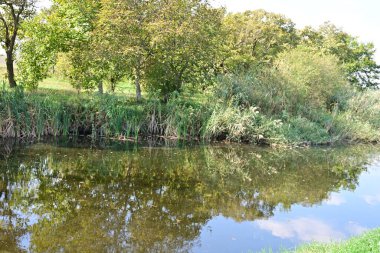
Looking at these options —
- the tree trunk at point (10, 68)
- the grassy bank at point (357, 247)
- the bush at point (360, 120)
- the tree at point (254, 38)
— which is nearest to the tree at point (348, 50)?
the tree at point (254, 38)

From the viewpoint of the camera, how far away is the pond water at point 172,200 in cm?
775

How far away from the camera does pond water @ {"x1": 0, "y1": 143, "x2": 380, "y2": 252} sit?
25.4 feet

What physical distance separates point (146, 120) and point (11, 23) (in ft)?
36.3

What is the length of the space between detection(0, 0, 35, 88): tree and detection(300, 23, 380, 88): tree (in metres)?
26.0

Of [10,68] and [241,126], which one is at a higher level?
[10,68]

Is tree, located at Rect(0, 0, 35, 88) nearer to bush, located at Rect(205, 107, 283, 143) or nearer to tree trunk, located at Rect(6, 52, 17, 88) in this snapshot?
tree trunk, located at Rect(6, 52, 17, 88)

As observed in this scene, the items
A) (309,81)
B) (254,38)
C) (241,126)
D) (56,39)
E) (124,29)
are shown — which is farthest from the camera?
(254,38)

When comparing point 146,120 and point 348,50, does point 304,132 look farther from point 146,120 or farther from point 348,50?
point 348,50

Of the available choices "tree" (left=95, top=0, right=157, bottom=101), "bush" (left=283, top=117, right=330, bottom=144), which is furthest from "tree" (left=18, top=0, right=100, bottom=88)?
"bush" (left=283, top=117, right=330, bottom=144)

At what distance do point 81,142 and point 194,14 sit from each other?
875 cm

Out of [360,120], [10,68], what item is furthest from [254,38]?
[10,68]

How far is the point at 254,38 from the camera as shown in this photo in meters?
33.5

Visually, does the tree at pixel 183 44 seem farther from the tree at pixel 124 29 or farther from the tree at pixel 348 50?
the tree at pixel 348 50

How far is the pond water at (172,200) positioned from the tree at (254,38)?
16.0m
